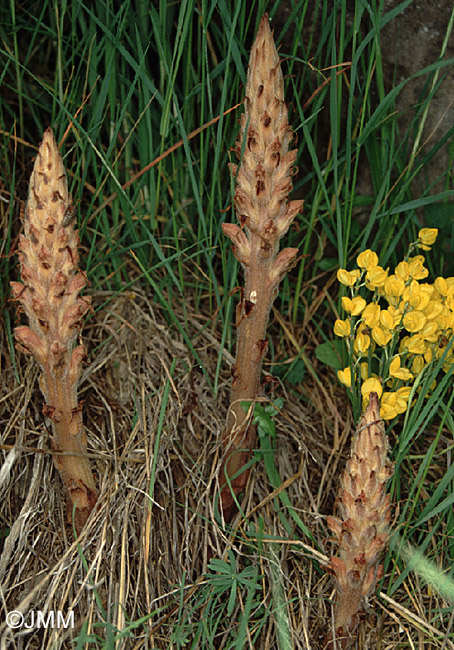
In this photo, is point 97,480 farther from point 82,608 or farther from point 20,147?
point 20,147

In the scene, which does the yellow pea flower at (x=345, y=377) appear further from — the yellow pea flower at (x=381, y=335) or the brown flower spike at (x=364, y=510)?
the brown flower spike at (x=364, y=510)

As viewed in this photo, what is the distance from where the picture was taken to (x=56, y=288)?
4.69 feet

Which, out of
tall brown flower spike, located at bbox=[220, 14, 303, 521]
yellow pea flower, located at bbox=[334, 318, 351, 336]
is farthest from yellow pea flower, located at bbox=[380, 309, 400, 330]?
tall brown flower spike, located at bbox=[220, 14, 303, 521]

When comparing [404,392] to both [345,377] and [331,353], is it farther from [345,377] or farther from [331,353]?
[331,353]

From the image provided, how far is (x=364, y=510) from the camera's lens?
1415 millimetres

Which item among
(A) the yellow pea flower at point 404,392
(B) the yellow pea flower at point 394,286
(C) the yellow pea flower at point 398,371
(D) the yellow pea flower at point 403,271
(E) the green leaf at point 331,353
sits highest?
(D) the yellow pea flower at point 403,271

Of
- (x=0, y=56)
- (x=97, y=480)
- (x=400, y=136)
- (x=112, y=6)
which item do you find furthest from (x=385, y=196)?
(x=0, y=56)

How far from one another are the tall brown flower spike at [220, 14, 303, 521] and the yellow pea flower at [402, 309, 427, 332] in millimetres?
310

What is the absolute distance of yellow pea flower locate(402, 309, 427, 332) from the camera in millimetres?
1644

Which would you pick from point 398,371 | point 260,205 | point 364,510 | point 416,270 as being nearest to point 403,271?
point 416,270

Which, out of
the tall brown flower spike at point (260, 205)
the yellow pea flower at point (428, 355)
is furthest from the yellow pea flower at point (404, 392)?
the tall brown flower spike at point (260, 205)

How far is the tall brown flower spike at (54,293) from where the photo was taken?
4.58 feet

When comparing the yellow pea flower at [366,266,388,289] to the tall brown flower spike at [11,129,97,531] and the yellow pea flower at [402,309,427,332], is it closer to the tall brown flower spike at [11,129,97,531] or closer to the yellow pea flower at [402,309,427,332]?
the yellow pea flower at [402,309,427,332]

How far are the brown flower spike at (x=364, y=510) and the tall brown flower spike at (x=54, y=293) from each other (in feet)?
2.00
